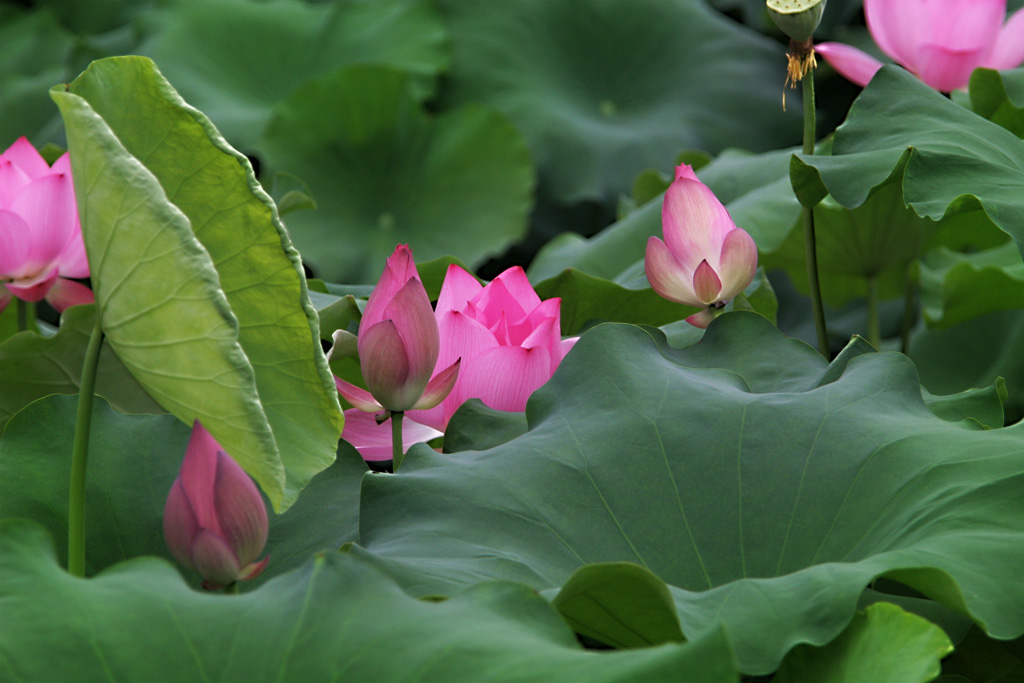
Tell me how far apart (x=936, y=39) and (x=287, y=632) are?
75 centimetres

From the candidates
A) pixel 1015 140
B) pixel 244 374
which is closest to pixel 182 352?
pixel 244 374

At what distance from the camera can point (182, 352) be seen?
0.38m

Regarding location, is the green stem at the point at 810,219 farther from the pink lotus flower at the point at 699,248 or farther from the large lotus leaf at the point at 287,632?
the large lotus leaf at the point at 287,632

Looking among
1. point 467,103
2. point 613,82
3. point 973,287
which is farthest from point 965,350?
point 467,103

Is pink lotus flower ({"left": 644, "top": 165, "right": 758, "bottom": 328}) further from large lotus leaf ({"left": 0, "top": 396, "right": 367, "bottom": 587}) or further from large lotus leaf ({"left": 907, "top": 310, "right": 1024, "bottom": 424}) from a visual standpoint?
large lotus leaf ({"left": 907, "top": 310, "right": 1024, "bottom": 424})

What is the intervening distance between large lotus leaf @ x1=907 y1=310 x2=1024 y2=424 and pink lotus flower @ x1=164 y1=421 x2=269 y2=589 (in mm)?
1054

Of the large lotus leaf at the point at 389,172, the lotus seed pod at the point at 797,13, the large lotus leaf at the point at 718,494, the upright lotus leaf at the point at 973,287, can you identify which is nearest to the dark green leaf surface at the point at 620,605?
the large lotus leaf at the point at 718,494

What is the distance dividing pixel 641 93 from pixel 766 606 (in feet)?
5.45

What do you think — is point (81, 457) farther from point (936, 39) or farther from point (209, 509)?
point (936, 39)

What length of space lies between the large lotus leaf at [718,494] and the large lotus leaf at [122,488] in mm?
53

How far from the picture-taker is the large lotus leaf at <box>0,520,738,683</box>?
315 millimetres

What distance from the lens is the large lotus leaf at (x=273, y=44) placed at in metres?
1.85

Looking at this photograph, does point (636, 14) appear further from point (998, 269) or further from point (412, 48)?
point (998, 269)

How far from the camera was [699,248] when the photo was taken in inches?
23.3
